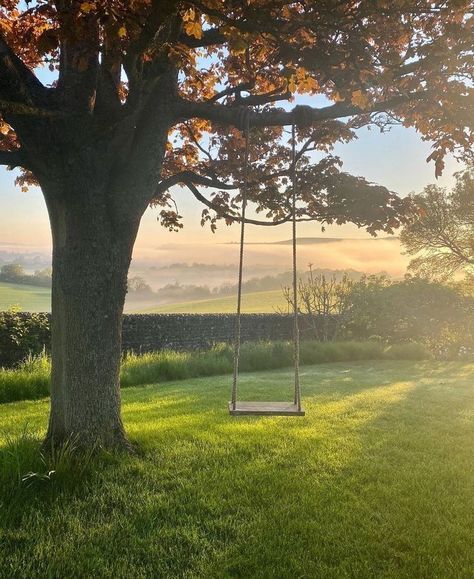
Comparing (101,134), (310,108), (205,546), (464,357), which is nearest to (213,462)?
(205,546)

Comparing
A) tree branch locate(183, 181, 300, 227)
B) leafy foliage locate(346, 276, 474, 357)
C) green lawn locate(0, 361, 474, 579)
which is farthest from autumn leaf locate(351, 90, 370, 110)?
leafy foliage locate(346, 276, 474, 357)

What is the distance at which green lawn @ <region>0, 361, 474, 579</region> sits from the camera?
3.41 metres

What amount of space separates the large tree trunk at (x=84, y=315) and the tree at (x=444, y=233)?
2138cm

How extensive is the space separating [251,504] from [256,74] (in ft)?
17.3

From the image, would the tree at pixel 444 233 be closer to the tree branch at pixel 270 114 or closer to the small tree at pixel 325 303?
the small tree at pixel 325 303

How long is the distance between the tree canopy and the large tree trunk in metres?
0.62

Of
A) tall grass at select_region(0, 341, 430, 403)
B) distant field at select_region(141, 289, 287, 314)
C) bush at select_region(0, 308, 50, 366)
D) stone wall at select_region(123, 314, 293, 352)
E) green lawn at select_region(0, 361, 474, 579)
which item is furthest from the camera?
distant field at select_region(141, 289, 287, 314)

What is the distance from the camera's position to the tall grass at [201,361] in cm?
1055

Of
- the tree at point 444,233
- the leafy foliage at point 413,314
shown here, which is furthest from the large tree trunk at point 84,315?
the tree at point 444,233

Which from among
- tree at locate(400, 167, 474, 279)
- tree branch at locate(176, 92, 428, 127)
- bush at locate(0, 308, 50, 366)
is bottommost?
bush at locate(0, 308, 50, 366)

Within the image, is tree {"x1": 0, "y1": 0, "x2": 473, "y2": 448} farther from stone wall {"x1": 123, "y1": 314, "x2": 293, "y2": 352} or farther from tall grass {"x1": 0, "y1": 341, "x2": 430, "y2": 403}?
stone wall {"x1": 123, "y1": 314, "x2": 293, "y2": 352}

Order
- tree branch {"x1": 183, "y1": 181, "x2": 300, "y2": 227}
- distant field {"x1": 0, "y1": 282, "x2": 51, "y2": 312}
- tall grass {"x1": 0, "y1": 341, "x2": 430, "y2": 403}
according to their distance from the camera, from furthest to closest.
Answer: distant field {"x1": 0, "y1": 282, "x2": 51, "y2": 312} < tall grass {"x1": 0, "y1": 341, "x2": 430, "y2": 403} < tree branch {"x1": 183, "y1": 181, "x2": 300, "y2": 227}

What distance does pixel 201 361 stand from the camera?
46.8 ft

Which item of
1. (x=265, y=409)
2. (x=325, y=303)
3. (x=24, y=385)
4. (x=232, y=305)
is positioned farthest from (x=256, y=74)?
(x=232, y=305)
